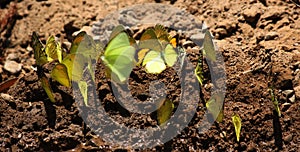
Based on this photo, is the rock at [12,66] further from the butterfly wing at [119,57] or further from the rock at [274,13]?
the rock at [274,13]

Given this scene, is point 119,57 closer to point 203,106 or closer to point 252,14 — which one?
point 203,106

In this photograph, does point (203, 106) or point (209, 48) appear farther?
point (209, 48)

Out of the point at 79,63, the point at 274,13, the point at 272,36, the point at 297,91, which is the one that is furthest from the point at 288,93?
the point at 79,63

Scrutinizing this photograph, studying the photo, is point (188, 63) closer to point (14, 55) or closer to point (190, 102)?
point (190, 102)

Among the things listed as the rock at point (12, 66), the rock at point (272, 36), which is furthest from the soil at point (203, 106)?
the rock at point (12, 66)

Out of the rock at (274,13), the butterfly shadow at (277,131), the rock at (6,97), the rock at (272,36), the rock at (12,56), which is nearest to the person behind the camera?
the butterfly shadow at (277,131)

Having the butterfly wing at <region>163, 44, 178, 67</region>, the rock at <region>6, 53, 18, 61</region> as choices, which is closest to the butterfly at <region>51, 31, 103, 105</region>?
the butterfly wing at <region>163, 44, 178, 67</region>
